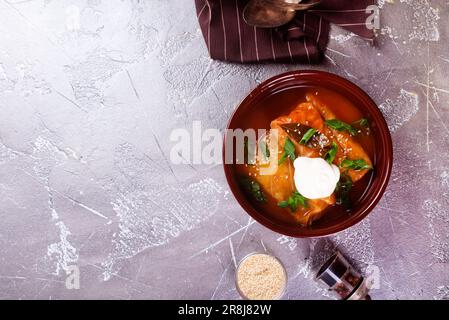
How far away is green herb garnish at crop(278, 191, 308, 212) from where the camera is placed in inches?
41.4

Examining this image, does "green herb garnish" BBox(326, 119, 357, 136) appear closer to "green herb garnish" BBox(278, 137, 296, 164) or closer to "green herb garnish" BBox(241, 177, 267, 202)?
"green herb garnish" BBox(278, 137, 296, 164)

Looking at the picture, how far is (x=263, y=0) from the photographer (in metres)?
1.07

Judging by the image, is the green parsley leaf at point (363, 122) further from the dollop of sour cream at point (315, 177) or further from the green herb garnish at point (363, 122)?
the dollop of sour cream at point (315, 177)

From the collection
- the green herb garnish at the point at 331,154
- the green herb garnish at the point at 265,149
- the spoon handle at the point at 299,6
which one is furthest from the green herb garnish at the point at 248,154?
the spoon handle at the point at 299,6

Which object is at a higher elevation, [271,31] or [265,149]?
[271,31]

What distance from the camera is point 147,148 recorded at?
112 cm

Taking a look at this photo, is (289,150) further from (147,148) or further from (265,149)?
(147,148)

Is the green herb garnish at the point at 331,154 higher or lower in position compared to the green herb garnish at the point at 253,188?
higher

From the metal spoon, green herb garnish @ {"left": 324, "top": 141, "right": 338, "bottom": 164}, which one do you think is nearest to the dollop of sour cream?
green herb garnish @ {"left": 324, "top": 141, "right": 338, "bottom": 164}

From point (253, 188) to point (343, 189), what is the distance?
185mm

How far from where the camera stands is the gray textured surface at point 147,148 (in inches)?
43.7

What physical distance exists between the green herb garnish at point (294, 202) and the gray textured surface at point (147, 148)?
0.09m

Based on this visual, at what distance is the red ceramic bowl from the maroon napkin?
0.08 meters

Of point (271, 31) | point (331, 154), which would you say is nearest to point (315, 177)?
point (331, 154)
